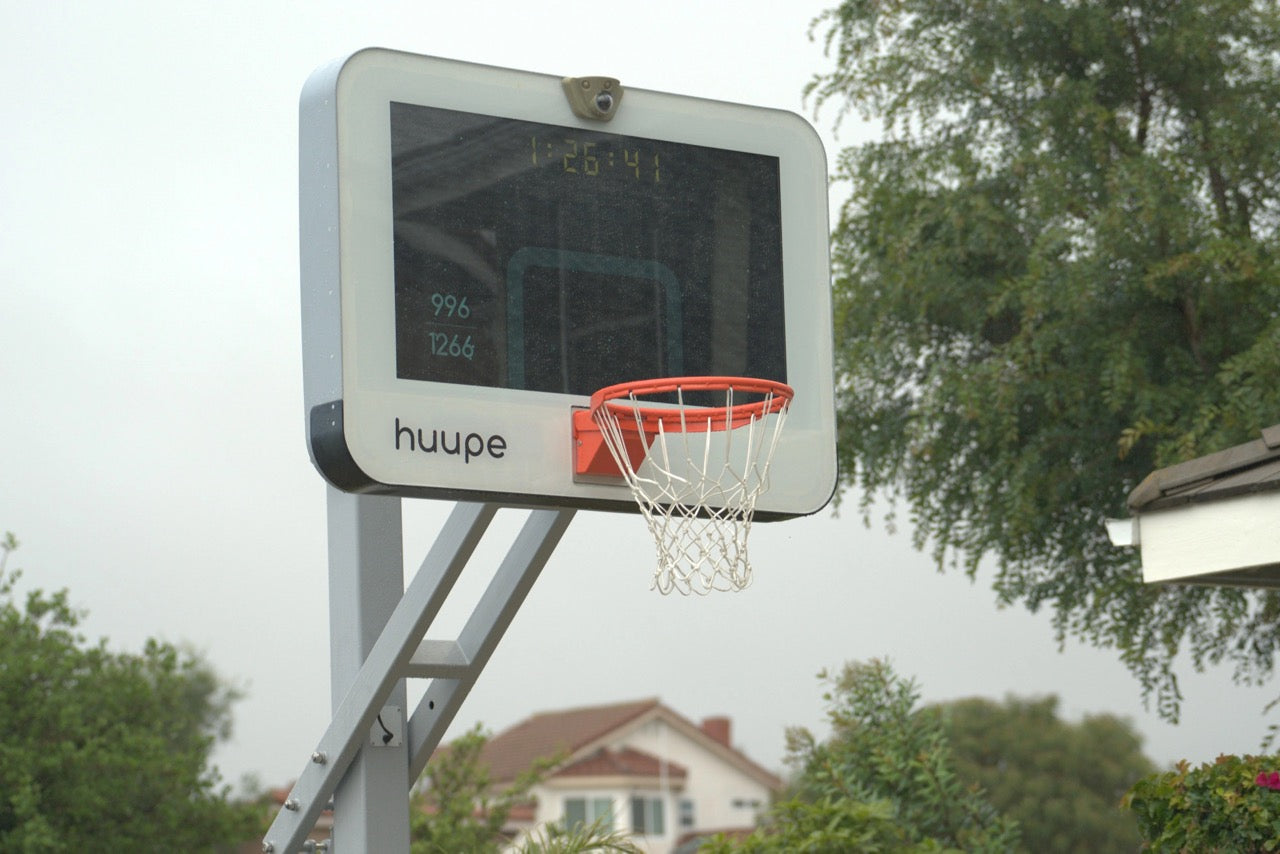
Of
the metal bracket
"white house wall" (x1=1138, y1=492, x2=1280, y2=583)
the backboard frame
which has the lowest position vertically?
"white house wall" (x1=1138, y1=492, x2=1280, y2=583)

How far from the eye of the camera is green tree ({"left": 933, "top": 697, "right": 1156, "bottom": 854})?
40.5 metres

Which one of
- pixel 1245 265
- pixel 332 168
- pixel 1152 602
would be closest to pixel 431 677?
pixel 332 168

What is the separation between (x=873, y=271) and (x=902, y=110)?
1.28 metres

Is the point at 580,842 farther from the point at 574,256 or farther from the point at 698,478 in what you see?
the point at 574,256

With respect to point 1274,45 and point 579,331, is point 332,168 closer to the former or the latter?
point 579,331

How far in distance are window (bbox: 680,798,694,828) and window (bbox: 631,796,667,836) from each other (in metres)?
1.40

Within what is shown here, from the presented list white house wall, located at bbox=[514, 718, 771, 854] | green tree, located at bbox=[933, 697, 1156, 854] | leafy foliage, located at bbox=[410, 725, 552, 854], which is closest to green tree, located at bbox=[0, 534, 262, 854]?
leafy foliage, located at bbox=[410, 725, 552, 854]

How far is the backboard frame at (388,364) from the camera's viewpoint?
5008 millimetres

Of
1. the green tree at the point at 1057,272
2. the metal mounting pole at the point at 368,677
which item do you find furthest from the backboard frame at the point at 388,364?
the green tree at the point at 1057,272

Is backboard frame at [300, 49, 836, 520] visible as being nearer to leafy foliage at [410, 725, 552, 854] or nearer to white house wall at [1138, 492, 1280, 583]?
white house wall at [1138, 492, 1280, 583]

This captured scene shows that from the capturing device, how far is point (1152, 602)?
477 inches

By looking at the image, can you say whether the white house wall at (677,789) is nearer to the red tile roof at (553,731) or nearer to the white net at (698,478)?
the red tile roof at (553,731)

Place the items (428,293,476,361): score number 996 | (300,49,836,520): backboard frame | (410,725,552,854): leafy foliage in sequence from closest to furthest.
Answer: (300,49,836,520): backboard frame → (428,293,476,361): score number 996 → (410,725,552,854): leafy foliage

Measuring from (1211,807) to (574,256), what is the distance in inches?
129
